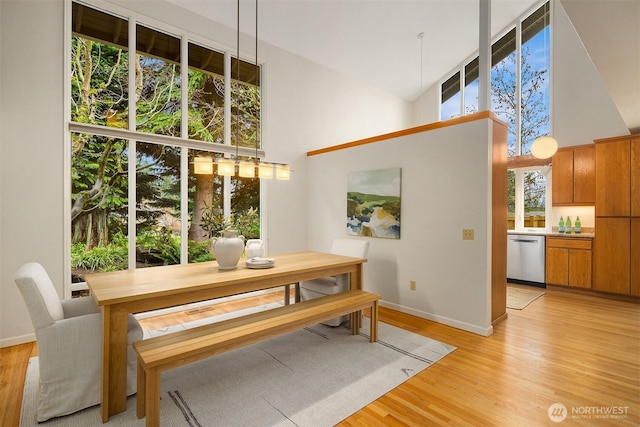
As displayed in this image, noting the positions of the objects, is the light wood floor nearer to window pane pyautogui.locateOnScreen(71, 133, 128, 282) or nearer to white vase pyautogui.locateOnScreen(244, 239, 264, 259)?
window pane pyautogui.locateOnScreen(71, 133, 128, 282)

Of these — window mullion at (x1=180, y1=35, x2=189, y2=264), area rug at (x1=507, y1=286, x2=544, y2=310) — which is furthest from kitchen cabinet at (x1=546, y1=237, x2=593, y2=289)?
window mullion at (x1=180, y1=35, x2=189, y2=264)

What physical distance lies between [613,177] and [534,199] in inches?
50.8

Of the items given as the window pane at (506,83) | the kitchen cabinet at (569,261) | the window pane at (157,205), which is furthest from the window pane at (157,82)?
the kitchen cabinet at (569,261)

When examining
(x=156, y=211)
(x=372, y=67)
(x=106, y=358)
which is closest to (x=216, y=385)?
(x=106, y=358)

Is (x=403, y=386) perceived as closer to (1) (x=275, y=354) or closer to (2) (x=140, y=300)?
(1) (x=275, y=354)

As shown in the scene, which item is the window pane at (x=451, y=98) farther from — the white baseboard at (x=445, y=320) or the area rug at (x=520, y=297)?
the white baseboard at (x=445, y=320)

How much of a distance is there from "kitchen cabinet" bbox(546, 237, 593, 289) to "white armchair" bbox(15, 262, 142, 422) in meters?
5.76

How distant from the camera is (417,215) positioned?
3742 mm

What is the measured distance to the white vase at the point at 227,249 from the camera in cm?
270

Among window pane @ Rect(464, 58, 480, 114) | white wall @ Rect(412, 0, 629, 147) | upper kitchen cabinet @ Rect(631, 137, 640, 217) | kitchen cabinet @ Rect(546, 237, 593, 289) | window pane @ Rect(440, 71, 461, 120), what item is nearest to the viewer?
upper kitchen cabinet @ Rect(631, 137, 640, 217)

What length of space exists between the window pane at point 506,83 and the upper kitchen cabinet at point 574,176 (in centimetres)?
90

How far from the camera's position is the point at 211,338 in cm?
204

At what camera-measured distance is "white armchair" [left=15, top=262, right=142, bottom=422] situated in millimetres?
1910

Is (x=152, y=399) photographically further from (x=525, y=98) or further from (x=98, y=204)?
(x=525, y=98)
